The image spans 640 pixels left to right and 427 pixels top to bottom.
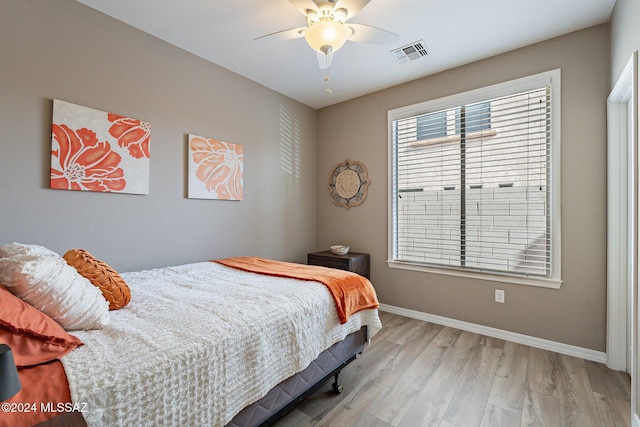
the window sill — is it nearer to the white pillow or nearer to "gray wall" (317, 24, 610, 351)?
"gray wall" (317, 24, 610, 351)

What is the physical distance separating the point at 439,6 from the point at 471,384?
9.06 feet

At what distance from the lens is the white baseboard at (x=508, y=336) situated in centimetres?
236

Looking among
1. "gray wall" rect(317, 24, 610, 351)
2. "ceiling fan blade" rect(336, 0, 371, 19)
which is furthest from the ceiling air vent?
"ceiling fan blade" rect(336, 0, 371, 19)

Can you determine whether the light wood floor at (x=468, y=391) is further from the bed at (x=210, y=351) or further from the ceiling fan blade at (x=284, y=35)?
the ceiling fan blade at (x=284, y=35)

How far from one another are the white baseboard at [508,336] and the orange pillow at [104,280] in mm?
2870

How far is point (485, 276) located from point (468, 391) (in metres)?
1.28

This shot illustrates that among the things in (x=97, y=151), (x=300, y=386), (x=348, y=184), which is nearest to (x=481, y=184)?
(x=348, y=184)

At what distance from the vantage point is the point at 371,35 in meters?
1.96

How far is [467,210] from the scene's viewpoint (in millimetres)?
3016

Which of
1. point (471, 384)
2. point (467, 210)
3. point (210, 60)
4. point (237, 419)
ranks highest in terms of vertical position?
point (210, 60)

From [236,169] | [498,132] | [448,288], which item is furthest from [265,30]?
[448,288]

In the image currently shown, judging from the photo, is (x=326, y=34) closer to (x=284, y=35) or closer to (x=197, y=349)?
(x=284, y=35)

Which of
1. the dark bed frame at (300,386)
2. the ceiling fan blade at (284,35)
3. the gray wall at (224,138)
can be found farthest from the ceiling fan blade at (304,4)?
the dark bed frame at (300,386)

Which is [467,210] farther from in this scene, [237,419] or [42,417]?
[42,417]
